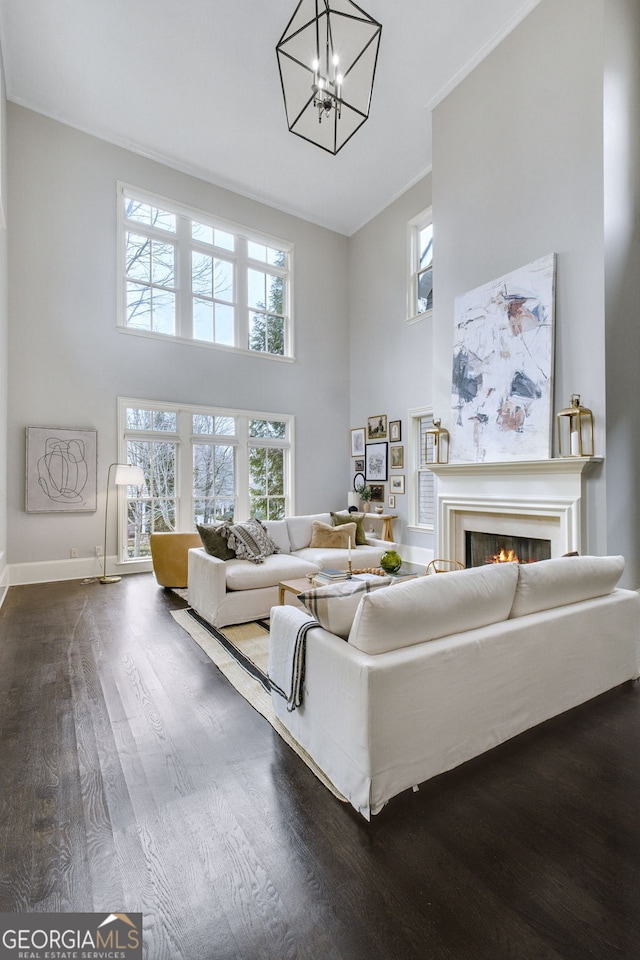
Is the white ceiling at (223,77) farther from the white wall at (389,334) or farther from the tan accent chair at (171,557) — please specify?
the tan accent chair at (171,557)

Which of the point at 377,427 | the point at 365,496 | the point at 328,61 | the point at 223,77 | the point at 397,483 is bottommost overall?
the point at 365,496

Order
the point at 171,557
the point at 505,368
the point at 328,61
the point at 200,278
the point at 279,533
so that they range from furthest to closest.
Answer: the point at 200,278 < the point at 279,533 < the point at 171,557 < the point at 505,368 < the point at 328,61

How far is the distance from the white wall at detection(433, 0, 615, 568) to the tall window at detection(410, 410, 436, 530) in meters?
1.34

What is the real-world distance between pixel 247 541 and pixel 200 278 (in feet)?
14.3

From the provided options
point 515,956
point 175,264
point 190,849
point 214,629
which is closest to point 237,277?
point 175,264

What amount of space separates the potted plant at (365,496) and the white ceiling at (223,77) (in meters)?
4.51

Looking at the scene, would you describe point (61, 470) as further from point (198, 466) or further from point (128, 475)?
point (198, 466)

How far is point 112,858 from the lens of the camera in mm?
1372

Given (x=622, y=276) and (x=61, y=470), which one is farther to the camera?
(x=61, y=470)

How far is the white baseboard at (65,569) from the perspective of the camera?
505 cm

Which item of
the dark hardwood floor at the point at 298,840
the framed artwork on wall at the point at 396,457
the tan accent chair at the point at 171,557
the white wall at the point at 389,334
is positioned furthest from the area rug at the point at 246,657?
the framed artwork on wall at the point at 396,457

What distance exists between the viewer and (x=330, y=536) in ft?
16.8

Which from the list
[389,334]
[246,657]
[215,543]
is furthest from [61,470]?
[389,334]

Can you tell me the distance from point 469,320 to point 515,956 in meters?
4.64
